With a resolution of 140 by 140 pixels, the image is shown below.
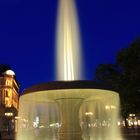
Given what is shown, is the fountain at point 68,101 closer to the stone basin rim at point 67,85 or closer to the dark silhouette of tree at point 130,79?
the stone basin rim at point 67,85

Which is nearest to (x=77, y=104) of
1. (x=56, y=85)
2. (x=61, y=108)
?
(x=61, y=108)

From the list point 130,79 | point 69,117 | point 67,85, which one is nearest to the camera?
point 67,85

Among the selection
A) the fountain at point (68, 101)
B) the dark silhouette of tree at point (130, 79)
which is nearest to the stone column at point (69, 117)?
the fountain at point (68, 101)

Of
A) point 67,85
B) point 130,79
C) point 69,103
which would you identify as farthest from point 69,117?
point 130,79

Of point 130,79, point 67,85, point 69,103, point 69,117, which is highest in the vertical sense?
point 130,79

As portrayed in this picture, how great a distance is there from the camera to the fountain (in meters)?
15.8

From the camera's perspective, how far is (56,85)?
15438 millimetres

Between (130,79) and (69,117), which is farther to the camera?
(130,79)

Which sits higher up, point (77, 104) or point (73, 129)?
point (77, 104)

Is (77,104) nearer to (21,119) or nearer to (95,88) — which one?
(95,88)

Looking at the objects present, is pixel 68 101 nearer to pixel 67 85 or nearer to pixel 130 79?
pixel 67 85

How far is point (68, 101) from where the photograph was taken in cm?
1662

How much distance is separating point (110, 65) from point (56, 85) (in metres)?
39.4

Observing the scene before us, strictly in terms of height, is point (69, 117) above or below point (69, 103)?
below
